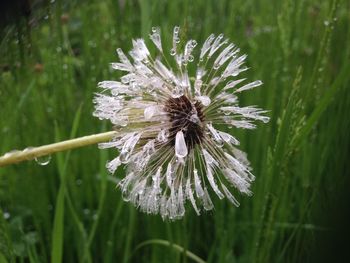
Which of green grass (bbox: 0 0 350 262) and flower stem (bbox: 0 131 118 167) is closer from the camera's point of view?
flower stem (bbox: 0 131 118 167)

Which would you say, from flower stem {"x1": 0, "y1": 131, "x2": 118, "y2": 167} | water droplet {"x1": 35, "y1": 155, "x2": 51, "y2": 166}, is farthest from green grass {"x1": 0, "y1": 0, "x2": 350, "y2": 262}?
flower stem {"x1": 0, "y1": 131, "x2": 118, "y2": 167}

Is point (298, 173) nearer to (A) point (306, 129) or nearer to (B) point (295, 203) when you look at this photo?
(B) point (295, 203)

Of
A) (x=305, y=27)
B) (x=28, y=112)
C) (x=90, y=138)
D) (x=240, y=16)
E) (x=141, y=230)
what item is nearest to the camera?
(x=90, y=138)

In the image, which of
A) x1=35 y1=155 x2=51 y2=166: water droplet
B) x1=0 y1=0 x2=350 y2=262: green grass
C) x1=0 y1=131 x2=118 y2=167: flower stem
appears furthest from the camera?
x1=0 y1=0 x2=350 y2=262: green grass

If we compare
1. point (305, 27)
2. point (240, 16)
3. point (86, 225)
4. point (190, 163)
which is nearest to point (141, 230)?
point (86, 225)

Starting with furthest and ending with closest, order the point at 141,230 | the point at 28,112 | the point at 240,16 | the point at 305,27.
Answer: the point at 305,27 → the point at 240,16 → the point at 28,112 → the point at 141,230

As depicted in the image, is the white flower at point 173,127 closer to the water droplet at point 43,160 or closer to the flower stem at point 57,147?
the flower stem at point 57,147

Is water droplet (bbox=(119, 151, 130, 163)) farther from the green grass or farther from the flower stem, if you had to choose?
the green grass
